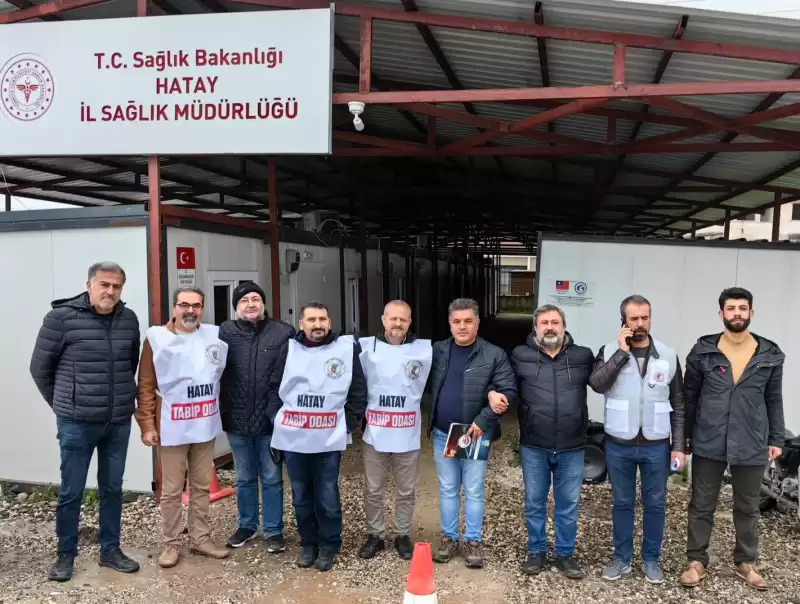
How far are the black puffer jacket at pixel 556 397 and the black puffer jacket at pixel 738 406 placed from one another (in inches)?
24.5

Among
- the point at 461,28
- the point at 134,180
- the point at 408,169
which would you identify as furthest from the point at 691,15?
the point at 134,180

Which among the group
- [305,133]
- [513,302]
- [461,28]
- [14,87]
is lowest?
[513,302]

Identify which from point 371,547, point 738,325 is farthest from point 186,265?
point 738,325

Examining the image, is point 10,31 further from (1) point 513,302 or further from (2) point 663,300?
(1) point 513,302

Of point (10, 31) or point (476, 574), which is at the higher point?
point (10, 31)

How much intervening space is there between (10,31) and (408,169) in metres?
6.70

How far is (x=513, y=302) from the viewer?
3788cm

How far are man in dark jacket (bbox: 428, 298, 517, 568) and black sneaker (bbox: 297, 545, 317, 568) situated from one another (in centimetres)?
74

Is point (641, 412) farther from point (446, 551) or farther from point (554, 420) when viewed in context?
point (446, 551)

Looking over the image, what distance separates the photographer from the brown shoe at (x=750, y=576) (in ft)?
11.0

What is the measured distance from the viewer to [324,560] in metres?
3.49

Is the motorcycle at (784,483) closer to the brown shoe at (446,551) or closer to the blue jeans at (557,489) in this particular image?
the blue jeans at (557,489)

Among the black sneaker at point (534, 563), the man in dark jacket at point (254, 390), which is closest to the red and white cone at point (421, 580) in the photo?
the black sneaker at point (534, 563)

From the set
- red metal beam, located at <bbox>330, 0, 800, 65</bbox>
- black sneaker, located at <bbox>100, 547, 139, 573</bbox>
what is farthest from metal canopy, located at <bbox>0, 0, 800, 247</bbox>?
black sneaker, located at <bbox>100, 547, 139, 573</bbox>
